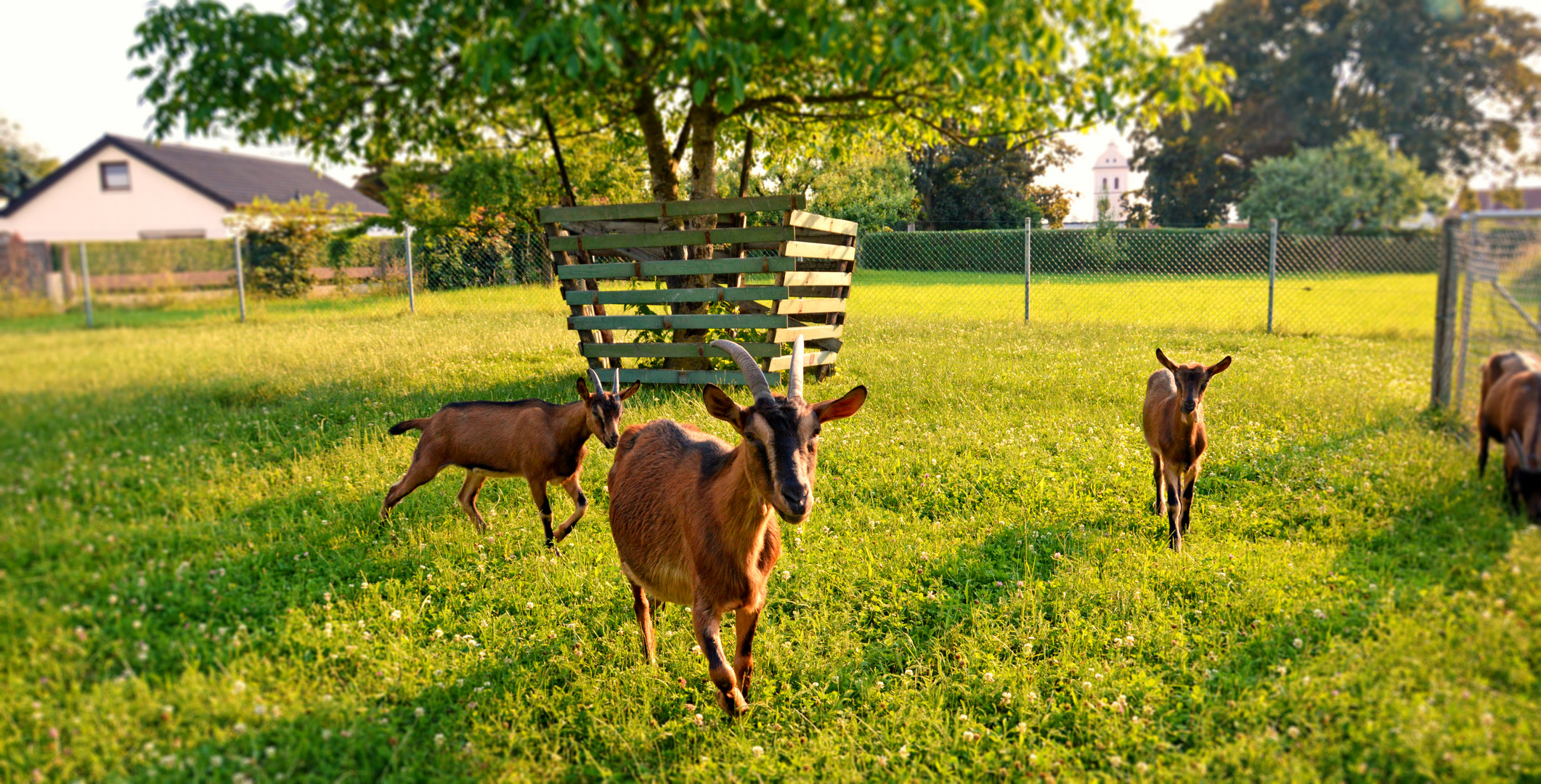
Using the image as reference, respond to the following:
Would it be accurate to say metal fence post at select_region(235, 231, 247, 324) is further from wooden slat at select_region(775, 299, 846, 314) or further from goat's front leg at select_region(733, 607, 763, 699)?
wooden slat at select_region(775, 299, 846, 314)

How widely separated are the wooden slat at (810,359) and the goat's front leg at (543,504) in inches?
122

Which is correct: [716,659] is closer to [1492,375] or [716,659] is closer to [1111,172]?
[1492,375]

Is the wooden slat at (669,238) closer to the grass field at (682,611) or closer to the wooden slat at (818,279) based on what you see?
the wooden slat at (818,279)

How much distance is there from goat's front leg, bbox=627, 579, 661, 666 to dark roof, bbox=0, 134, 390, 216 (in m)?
2.82

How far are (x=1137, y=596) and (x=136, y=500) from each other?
499 centimetres

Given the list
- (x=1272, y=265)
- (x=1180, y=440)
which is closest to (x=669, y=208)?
(x=1180, y=440)

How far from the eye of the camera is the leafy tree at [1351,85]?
3.41 m

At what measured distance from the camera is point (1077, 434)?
7.82m

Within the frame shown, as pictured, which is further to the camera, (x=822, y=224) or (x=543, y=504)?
(x=822, y=224)

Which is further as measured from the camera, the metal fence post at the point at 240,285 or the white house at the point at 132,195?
the metal fence post at the point at 240,285

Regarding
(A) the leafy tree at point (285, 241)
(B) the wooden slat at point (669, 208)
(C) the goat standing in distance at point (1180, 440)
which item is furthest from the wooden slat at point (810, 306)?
(A) the leafy tree at point (285, 241)

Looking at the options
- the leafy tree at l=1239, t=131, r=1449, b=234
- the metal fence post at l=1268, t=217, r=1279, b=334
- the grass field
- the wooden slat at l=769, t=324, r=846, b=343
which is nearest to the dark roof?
the grass field

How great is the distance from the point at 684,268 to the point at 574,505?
3390 mm

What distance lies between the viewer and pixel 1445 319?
9.30 feet
